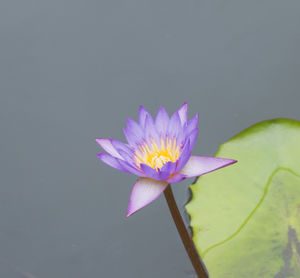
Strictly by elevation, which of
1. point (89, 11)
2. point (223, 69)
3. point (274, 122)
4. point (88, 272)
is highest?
point (89, 11)

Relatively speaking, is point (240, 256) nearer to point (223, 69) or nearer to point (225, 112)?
point (225, 112)

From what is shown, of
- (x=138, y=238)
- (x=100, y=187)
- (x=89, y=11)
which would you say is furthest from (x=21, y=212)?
(x=89, y=11)


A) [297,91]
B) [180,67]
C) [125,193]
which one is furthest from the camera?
[180,67]

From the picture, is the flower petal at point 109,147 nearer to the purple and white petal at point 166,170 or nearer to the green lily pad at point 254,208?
the purple and white petal at point 166,170

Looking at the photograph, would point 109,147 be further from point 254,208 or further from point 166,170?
point 254,208

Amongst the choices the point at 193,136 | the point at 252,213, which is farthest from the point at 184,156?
the point at 252,213

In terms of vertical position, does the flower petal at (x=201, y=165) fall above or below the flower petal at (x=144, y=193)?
above

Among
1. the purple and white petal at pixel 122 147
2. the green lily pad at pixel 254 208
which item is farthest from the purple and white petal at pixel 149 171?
the green lily pad at pixel 254 208
